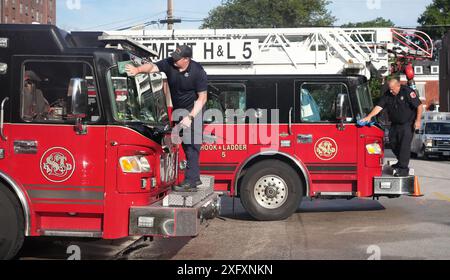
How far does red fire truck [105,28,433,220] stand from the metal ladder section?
3 centimetres

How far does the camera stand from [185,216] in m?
5.86

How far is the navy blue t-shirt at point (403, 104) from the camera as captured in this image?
10156 mm

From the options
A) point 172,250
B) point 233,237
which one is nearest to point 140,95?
point 172,250

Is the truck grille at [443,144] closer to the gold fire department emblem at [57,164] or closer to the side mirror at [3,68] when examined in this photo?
the gold fire department emblem at [57,164]

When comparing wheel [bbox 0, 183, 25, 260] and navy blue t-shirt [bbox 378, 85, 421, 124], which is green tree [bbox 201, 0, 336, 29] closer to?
navy blue t-shirt [bbox 378, 85, 421, 124]

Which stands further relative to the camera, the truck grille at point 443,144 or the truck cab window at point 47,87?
the truck grille at point 443,144

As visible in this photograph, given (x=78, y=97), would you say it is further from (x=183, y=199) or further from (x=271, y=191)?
(x=271, y=191)

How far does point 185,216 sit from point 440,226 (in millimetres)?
5030

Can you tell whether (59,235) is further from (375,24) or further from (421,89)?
(421,89)

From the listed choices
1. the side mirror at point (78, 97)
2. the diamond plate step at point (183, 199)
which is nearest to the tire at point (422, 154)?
the diamond plate step at point (183, 199)

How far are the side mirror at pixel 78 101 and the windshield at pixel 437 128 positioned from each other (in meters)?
24.9

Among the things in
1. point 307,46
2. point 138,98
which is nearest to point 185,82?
point 138,98

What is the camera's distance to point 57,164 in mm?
5996

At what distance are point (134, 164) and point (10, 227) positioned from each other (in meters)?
1.45
